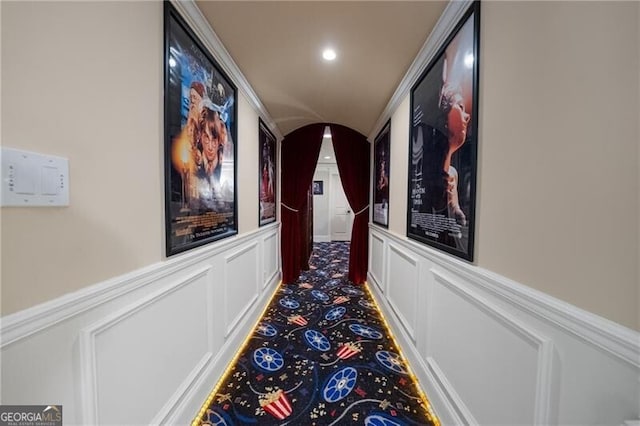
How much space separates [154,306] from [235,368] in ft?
3.26

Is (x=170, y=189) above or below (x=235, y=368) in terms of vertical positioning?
above

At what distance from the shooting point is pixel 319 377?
1596 millimetres

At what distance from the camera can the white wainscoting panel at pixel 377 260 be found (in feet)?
8.55

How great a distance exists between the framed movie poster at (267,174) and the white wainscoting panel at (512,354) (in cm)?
174

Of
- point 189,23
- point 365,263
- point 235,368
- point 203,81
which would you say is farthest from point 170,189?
point 365,263

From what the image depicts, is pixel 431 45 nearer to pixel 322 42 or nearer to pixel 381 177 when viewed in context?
pixel 322 42

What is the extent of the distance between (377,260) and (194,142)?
238 centimetres

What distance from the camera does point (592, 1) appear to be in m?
0.58

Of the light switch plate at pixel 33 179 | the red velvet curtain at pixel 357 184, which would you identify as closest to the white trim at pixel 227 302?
the light switch plate at pixel 33 179

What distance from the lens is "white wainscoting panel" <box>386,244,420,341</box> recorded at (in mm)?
1698

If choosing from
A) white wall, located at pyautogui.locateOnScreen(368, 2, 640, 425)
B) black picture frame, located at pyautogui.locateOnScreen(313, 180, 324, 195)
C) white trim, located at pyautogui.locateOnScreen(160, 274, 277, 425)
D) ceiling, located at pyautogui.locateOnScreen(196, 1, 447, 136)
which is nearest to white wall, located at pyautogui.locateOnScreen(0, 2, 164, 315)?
ceiling, located at pyautogui.locateOnScreen(196, 1, 447, 136)

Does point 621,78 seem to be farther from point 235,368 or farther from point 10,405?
point 235,368

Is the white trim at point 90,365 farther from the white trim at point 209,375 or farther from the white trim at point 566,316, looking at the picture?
the white trim at point 566,316

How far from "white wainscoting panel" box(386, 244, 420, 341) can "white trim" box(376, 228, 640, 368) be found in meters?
0.69
